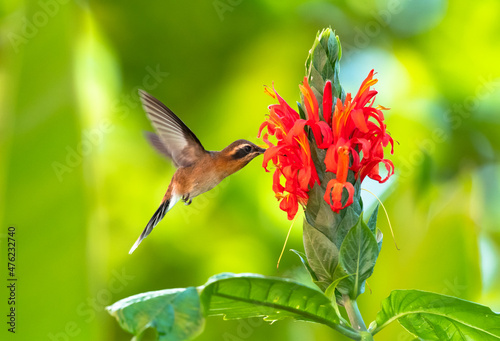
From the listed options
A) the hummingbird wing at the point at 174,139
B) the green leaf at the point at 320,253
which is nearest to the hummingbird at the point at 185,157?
the hummingbird wing at the point at 174,139

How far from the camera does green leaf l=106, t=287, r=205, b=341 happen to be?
1.90ft

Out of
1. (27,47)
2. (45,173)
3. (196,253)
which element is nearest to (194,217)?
(196,253)

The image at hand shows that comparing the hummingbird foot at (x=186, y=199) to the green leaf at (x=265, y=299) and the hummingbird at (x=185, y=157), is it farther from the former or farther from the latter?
the green leaf at (x=265, y=299)

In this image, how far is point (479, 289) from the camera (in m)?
1.68

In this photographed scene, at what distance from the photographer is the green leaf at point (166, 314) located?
579 mm

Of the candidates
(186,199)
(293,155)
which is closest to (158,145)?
(186,199)

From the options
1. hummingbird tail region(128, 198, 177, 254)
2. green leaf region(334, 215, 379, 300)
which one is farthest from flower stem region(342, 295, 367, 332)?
hummingbird tail region(128, 198, 177, 254)

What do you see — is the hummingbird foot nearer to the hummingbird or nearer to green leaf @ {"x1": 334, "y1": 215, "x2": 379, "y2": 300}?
the hummingbird

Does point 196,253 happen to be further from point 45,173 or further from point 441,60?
point 441,60

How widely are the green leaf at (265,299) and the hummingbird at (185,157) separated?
44cm

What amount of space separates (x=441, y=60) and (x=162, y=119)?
1.28 meters

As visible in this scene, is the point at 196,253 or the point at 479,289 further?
the point at 196,253

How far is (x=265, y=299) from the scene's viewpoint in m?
0.70

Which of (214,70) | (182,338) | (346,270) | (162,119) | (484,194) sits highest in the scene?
(214,70)
